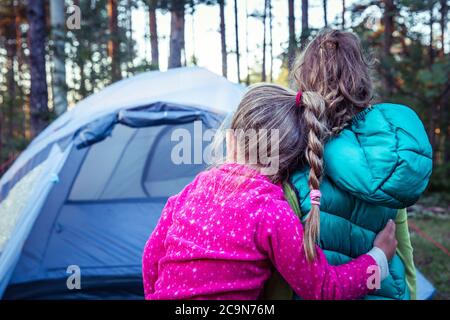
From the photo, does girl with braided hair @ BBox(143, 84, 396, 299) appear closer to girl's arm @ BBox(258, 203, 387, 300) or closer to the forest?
girl's arm @ BBox(258, 203, 387, 300)

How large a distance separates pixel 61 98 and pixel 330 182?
22.0 ft

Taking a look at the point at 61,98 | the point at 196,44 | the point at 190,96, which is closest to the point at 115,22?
the point at 196,44

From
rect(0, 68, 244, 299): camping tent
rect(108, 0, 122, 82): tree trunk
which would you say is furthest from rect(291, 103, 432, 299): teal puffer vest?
rect(108, 0, 122, 82): tree trunk

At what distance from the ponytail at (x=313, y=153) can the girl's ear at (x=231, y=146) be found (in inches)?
7.8

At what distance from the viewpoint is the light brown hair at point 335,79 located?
122cm

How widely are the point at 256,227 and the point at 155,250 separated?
1.21 ft

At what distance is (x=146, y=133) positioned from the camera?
206 inches

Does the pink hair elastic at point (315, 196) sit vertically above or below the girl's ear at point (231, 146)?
below

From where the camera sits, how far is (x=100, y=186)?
5.00 m

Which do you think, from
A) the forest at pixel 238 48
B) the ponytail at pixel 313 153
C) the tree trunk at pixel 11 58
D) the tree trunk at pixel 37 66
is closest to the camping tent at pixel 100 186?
the forest at pixel 238 48

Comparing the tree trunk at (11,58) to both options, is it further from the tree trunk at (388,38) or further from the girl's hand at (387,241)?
the girl's hand at (387,241)

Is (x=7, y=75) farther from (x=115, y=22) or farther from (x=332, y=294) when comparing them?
(x=332, y=294)

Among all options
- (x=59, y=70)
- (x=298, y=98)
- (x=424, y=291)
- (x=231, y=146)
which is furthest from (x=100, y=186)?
(x=298, y=98)

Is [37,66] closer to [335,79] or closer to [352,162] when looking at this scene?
[335,79]
